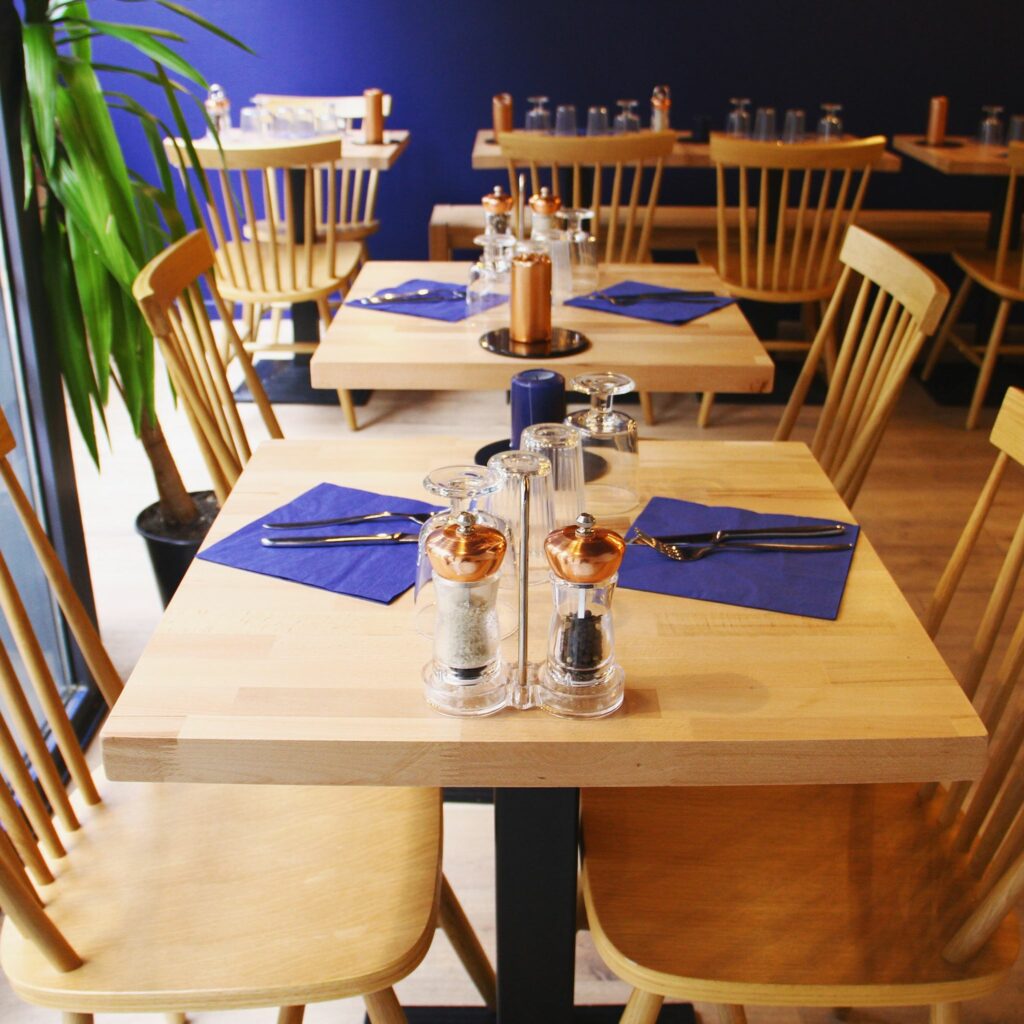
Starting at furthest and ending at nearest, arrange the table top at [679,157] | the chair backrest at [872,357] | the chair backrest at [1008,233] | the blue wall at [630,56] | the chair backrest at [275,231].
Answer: the blue wall at [630,56] → the table top at [679,157] → the chair backrest at [1008,233] → the chair backrest at [275,231] → the chair backrest at [872,357]

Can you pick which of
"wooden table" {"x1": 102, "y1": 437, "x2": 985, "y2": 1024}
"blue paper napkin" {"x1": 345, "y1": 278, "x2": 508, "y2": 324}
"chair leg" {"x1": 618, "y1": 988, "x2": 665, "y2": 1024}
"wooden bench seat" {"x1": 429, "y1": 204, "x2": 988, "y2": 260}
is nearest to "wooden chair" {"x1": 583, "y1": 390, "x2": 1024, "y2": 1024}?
"chair leg" {"x1": 618, "y1": 988, "x2": 665, "y2": 1024}

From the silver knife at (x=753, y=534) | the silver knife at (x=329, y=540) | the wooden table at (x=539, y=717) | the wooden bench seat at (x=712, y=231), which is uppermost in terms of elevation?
the wooden table at (x=539, y=717)

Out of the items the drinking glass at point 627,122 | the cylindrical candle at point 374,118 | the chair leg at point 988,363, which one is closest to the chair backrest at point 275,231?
the cylindrical candle at point 374,118

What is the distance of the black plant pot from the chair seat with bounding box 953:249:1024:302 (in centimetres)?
279

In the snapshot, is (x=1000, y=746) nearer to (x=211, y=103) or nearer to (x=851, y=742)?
(x=851, y=742)

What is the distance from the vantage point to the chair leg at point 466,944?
1.69 metres

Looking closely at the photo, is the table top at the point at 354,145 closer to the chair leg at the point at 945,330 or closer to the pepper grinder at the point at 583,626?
the chair leg at the point at 945,330

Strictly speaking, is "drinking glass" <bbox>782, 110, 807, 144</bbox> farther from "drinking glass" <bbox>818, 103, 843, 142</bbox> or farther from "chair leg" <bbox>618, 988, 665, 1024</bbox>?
"chair leg" <bbox>618, 988, 665, 1024</bbox>

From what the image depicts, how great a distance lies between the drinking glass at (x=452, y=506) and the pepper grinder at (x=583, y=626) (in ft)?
0.37

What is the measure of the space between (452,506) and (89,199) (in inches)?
51.2

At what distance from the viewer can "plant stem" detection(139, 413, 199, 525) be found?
2658 millimetres

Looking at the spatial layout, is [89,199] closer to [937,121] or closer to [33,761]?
[33,761]

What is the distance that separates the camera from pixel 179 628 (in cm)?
129

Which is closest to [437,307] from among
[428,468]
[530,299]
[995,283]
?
[530,299]
